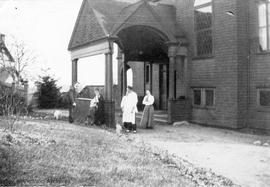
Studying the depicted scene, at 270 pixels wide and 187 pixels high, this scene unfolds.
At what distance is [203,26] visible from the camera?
18.2m

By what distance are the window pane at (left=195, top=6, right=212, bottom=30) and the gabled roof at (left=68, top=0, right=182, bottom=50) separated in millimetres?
1172

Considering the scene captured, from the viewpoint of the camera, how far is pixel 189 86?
19.2m

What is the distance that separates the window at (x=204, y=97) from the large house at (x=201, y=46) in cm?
2

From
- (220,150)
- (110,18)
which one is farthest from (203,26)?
(220,150)

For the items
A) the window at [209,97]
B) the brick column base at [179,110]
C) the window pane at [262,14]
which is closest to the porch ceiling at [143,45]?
the brick column base at [179,110]

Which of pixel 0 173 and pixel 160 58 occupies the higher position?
pixel 160 58

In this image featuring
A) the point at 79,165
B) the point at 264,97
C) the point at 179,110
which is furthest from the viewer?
the point at 179,110

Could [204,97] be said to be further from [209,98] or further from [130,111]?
[130,111]

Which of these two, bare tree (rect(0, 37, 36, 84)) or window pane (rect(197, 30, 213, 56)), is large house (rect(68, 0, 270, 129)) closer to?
window pane (rect(197, 30, 213, 56))

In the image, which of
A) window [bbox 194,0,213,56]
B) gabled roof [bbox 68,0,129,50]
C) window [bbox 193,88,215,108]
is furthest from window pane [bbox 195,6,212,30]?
gabled roof [bbox 68,0,129,50]

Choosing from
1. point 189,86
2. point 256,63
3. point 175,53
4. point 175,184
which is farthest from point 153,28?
point 175,184

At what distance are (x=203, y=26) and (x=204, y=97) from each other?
10.9ft

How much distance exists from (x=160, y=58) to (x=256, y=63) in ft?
24.5

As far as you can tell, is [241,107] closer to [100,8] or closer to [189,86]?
[189,86]
